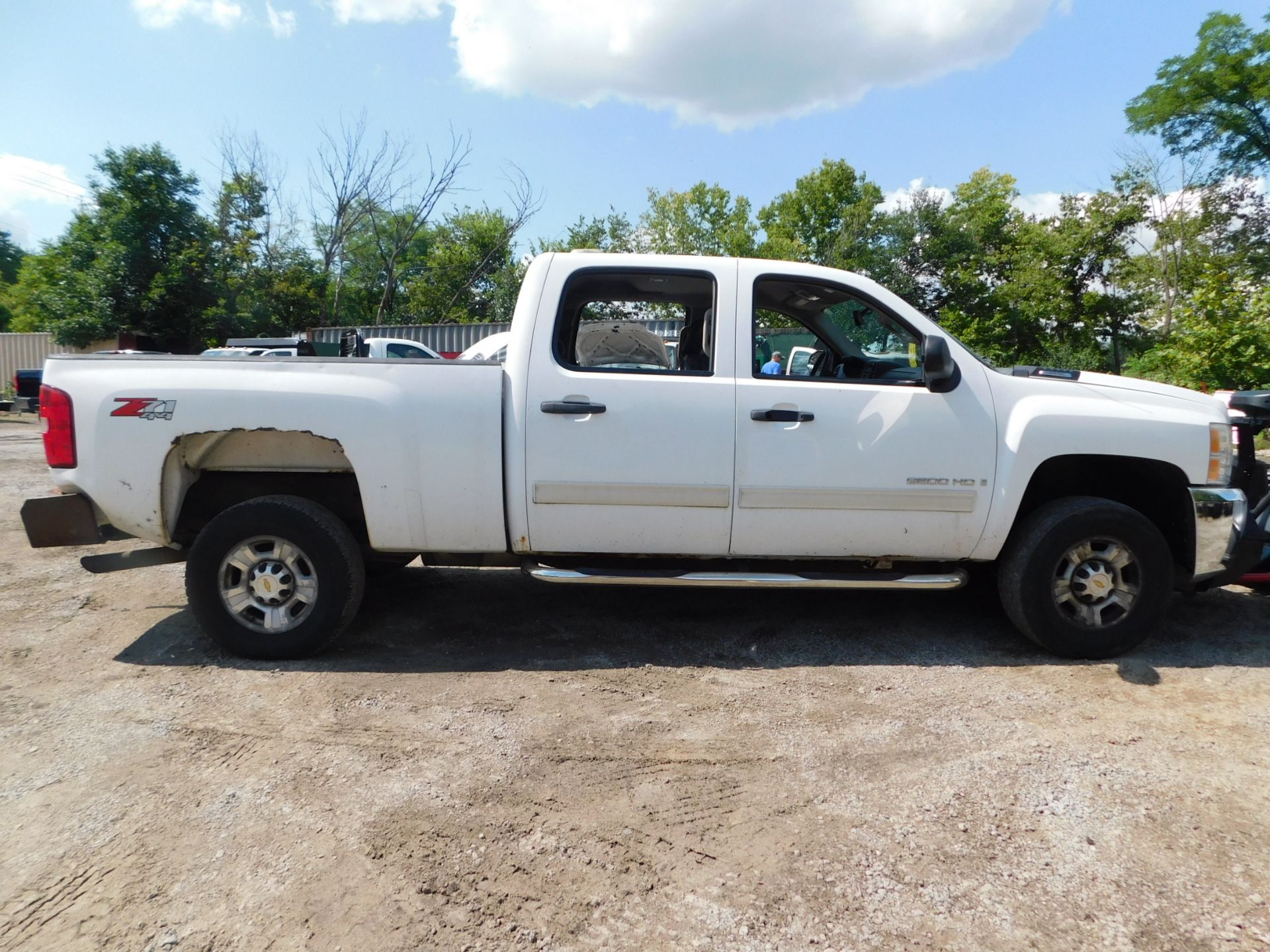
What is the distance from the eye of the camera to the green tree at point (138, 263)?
1046 inches

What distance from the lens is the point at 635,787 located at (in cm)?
293

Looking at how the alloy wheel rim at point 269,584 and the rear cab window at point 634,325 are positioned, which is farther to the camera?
the rear cab window at point 634,325

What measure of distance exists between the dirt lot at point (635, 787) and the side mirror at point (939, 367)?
4.66 ft

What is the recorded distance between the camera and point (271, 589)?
405 centimetres

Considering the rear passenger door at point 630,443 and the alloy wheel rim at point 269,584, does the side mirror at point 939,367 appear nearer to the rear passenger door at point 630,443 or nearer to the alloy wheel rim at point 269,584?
the rear passenger door at point 630,443

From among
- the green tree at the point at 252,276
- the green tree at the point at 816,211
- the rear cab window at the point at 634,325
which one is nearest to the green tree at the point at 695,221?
the green tree at the point at 816,211

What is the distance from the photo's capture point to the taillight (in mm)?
3889

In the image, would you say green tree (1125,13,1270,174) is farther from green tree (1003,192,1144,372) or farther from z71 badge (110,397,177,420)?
z71 badge (110,397,177,420)

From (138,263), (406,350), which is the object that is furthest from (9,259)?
(406,350)

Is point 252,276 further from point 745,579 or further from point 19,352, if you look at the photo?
point 745,579

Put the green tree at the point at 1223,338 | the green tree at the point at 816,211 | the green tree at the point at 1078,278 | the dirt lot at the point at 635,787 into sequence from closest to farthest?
1. the dirt lot at the point at 635,787
2. the green tree at the point at 1223,338
3. the green tree at the point at 1078,278
4. the green tree at the point at 816,211

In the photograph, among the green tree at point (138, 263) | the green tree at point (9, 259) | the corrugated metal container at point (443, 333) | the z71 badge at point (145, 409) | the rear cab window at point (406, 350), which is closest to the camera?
the z71 badge at point (145, 409)

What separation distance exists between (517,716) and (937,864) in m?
1.76

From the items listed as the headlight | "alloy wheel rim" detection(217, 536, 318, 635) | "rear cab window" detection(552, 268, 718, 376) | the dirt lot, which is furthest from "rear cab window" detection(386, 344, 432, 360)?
the headlight
